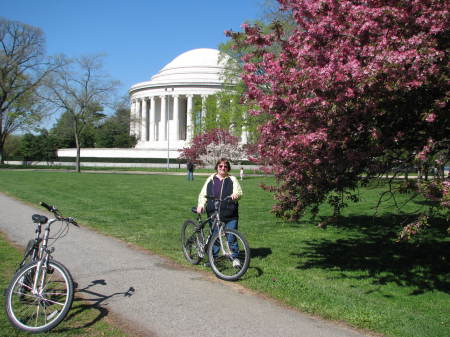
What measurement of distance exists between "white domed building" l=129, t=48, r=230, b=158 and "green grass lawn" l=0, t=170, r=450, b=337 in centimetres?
6587

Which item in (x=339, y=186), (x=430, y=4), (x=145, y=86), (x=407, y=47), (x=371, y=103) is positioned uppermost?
(x=145, y=86)

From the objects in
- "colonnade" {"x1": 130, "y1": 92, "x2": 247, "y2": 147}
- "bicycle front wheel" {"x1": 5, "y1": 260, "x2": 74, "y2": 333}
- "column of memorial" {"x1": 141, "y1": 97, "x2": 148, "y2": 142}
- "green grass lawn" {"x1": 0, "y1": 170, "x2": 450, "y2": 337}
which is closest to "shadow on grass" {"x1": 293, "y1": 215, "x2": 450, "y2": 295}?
"green grass lawn" {"x1": 0, "y1": 170, "x2": 450, "y2": 337}

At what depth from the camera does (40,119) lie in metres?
55.3

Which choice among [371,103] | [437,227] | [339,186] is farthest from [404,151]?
[437,227]

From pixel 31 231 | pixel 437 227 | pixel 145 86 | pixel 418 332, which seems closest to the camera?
pixel 418 332

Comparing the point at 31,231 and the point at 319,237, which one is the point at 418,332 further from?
the point at 31,231

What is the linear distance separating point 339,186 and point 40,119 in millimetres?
53689

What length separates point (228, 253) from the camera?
6.99 m

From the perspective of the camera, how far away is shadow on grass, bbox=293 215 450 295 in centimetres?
768

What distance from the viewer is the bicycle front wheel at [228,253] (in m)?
6.78

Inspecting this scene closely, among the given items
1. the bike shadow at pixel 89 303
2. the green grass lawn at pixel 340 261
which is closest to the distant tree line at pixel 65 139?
the green grass lawn at pixel 340 261

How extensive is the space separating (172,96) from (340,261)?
258 ft

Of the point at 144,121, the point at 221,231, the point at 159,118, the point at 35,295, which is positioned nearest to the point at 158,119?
the point at 159,118

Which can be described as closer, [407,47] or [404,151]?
[407,47]
